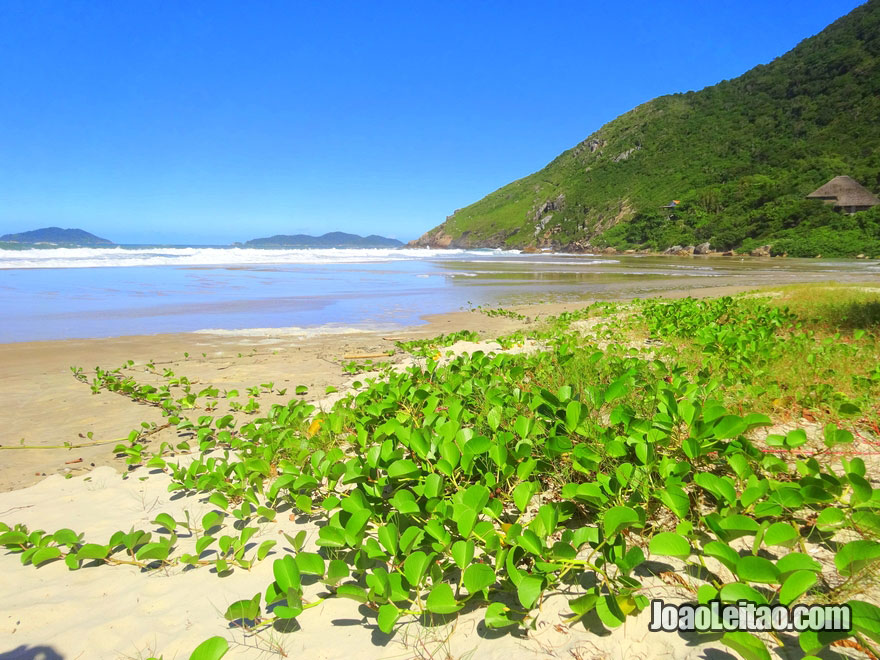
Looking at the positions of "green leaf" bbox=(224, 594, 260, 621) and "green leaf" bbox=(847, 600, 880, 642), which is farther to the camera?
"green leaf" bbox=(224, 594, 260, 621)

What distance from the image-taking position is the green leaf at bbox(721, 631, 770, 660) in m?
1.07

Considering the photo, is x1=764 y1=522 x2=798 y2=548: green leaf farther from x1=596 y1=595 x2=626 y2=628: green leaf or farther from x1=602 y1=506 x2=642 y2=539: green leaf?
x1=596 y1=595 x2=626 y2=628: green leaf

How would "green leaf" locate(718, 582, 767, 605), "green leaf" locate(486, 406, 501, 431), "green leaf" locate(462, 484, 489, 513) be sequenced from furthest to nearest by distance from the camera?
"green leaf" locate(486, 406, 501, 431)
"green leaf" locate(462, 484, 489, 513)
"green leaf" locate(718, 582, 767, 605)

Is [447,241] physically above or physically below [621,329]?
above

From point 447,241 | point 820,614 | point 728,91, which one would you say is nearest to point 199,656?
point 820,614

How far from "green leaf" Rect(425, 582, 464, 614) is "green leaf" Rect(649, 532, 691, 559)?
63 centimetres

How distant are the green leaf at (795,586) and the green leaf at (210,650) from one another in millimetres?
1519

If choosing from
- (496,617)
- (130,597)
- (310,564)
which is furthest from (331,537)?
(130,597)

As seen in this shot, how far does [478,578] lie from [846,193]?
183ft

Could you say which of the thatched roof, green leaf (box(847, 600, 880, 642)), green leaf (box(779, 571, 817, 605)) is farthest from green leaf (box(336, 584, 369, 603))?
the thatched roof

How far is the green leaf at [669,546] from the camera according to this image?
4.54 feet

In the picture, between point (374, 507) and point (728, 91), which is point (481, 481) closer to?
point (374, 507)

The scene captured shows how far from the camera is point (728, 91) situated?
82.8m

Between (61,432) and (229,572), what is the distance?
9.76 ft
